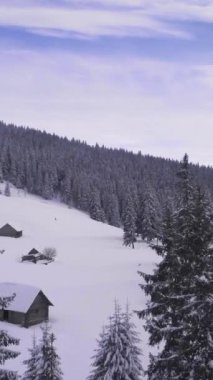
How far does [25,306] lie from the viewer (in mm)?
42625

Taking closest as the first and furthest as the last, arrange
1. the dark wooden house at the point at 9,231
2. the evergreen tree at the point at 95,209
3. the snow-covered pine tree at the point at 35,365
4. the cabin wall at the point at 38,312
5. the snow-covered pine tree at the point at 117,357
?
1. the snow-covered pine tree at the point at 117,357
2. the snow-covered pine tree at the point at 35,365
3. the cabin wall at the point at 38,312
4. the dark wooden house at the point at 9,231
5. the evergreen tree at the point at 95,209

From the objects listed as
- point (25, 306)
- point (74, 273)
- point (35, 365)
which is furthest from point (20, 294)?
point (35, 365)

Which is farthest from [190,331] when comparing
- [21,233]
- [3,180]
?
[3,180]

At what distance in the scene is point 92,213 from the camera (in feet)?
396

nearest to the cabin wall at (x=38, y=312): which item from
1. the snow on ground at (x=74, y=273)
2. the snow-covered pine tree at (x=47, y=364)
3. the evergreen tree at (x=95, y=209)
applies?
the snow on ground at (x=74, y=273)

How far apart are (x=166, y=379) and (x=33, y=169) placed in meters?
146

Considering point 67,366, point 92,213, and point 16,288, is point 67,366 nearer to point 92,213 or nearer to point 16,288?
point 16,288

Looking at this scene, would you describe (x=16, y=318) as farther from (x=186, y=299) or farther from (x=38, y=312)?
(x=186, y=299)

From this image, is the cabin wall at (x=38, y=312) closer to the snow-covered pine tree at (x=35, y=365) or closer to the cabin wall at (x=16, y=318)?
the cabin wall at (x=16, y=318)

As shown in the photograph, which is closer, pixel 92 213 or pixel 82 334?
pixel 82 334

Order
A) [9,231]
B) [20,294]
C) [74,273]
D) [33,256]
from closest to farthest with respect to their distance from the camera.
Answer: [20,294] < [74,273] < [33,256] < [9,231]

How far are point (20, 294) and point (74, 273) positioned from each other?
61.3 feet

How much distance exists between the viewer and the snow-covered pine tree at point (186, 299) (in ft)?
40.0

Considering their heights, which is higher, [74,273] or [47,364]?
[74,273]
